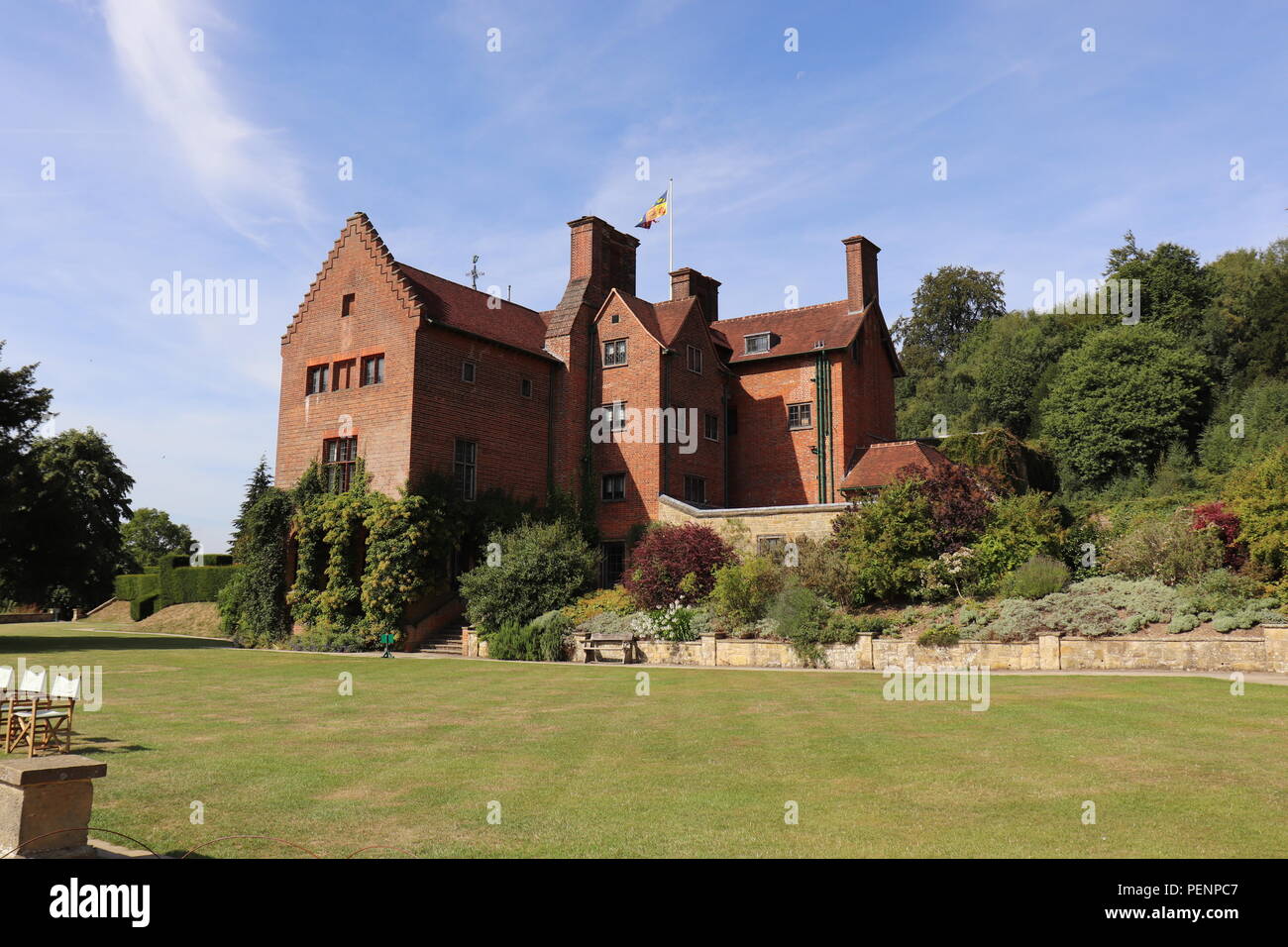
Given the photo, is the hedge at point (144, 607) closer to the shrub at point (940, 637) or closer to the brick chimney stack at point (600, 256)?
the brick chimney stack at point (600, 256)

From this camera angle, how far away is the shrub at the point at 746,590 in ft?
82.2

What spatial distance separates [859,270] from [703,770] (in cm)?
3298

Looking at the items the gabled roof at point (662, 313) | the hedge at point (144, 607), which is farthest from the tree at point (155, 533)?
the gabled roof at point (662, 313)

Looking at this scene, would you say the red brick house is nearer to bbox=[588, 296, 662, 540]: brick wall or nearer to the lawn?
bbox=[588, 296, 662, 540]: brick wall

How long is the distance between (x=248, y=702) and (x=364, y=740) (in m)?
5.11

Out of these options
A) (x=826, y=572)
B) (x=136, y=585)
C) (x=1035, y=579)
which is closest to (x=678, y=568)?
(x=826, y=572)

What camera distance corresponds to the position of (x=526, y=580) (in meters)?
28.9

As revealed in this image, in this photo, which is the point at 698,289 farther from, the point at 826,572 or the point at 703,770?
the point at 703,770

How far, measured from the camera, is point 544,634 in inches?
1008

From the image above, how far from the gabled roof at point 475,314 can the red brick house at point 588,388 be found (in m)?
0.10

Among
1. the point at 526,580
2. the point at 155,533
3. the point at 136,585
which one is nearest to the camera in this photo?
the point at 526,580

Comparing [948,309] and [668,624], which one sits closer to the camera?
[668,624]
